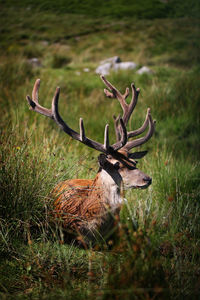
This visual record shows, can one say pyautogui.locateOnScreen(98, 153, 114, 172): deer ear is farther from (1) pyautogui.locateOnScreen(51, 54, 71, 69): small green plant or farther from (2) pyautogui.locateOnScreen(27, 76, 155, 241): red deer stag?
(1) pyautogui.locateOnScreen(51, 54, 71, 69): small green plant

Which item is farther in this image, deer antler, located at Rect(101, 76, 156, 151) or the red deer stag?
deer antler, located at Rect(101, 76, 156, 151)

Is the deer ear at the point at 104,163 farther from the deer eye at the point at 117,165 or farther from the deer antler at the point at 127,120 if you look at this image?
the deer antler at the point at 127,120

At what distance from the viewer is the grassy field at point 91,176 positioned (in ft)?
6.66

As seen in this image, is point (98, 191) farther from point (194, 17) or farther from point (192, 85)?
point (194, 17)

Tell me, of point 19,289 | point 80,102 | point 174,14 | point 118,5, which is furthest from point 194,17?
point 19,289

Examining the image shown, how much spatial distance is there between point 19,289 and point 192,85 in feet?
21.0

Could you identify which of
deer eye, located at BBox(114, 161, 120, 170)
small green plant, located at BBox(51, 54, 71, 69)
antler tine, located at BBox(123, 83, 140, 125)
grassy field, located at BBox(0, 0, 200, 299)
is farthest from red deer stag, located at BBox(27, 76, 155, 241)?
small green plant, located at BBox(51, 54, 71, 69)

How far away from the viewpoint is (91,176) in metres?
3.86

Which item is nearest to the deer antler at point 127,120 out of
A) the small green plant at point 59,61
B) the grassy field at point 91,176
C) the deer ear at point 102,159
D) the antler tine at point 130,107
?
the antler tine at point 130,107

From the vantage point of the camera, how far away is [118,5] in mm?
22953

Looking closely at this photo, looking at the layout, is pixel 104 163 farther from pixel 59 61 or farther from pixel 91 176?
pixel 59 61

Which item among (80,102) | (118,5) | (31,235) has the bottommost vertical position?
(31,235)

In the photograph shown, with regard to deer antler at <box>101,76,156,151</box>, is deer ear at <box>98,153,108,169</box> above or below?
below

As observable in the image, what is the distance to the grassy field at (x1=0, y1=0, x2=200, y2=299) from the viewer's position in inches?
80.0
